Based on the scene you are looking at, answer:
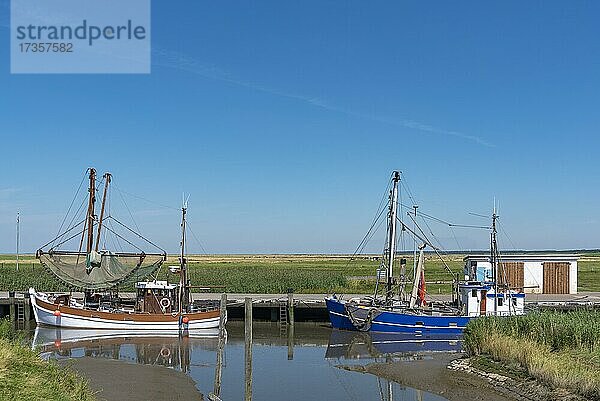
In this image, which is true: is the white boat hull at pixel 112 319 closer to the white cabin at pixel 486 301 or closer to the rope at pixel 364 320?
the rope at pixel 364 320

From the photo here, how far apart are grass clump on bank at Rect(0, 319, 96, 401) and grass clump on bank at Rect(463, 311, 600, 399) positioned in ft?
47.7

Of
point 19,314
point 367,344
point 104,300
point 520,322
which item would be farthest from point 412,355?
point 19,314

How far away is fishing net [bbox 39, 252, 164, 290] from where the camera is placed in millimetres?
47125

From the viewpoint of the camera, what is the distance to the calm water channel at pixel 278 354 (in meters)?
28.1

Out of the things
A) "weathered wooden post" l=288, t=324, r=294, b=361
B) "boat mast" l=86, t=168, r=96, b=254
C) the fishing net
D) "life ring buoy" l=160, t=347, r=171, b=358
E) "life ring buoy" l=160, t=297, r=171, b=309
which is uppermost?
"boat mast" l=86, t=168, r=96, b=254

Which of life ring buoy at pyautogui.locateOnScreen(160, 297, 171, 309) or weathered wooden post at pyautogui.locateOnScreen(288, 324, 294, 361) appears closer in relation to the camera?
weathered wooden post at pyautogui.locateOnScreen(288, 324, 294, 361)

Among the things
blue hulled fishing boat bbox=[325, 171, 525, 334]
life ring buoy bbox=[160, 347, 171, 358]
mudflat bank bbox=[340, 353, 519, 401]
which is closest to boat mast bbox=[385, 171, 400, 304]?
blue hulled fishing boat bbox=[325, 171, 525, 334]

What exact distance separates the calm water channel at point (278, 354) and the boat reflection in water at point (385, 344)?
0.04m

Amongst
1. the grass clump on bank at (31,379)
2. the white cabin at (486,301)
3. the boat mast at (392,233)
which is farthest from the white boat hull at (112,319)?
the grass clump on bank at (31,379)

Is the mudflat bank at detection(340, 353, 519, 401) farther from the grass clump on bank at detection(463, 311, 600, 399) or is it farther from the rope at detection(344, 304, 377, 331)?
the rope at detection(344, 304, 377, 331)


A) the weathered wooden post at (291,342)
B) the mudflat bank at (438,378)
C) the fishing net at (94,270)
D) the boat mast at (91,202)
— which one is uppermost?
the boat mast at (91,202)

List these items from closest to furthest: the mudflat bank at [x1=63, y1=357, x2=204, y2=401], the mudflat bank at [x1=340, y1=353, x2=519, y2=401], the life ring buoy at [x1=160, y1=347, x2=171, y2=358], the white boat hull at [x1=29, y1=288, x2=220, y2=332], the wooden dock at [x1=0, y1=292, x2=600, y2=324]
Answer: the mudflat bank at [x1=63, y1=357, x2=204, y2=401]
the mudflat bank at [x1=340, y1=353, x2=519, y2=401]
the life ring buoy at [x1=160, y1=347, x2=171, y2=358]
the white boat hull at [x1=29, y1=288, x2=220, y2=332]
the wooden dock at [x1=0, y1=292, x2=600, y2=324]

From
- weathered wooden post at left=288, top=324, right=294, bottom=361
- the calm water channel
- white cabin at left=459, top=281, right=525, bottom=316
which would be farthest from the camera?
white cabin at left=459, top=281, right=525, bottom=316

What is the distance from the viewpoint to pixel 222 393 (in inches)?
1068
